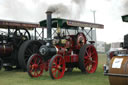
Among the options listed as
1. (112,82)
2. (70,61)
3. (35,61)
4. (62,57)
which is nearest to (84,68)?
(70,61)

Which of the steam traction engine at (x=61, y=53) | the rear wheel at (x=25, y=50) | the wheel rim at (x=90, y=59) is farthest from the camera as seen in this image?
the rear wheel at (x=25, y=50)

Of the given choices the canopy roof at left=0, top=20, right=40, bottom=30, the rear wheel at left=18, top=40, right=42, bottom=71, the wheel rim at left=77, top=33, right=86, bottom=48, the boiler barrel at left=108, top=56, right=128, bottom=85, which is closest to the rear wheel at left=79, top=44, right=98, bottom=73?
the wheel rim at left=77, top=33, right=86, bottom=48

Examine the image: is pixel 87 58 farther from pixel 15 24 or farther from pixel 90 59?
pixel 15 24

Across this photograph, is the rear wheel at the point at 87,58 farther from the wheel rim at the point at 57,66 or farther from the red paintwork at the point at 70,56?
the wheel rim at the point at 57,66

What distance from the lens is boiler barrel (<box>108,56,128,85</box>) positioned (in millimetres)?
4594

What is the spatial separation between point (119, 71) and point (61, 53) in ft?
10.4

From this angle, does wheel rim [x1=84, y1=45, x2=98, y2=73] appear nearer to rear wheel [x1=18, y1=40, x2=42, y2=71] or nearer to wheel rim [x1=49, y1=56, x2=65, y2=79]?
wheel rim [x1=49, y1=56, x2=65, y2=79]

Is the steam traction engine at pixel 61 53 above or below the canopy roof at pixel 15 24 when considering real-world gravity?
below

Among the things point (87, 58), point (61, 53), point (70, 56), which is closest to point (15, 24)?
point (61, 53)

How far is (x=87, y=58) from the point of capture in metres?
8.41

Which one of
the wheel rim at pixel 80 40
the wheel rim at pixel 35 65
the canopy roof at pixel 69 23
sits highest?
the canopy roof at pixel 69 23

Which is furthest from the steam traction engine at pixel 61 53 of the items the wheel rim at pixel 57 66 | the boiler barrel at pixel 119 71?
the boiler barrel at pixel 119 71

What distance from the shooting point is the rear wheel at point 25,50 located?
9.22 metres

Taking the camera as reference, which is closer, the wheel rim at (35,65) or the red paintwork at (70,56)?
the red paintwork at (70,56)
